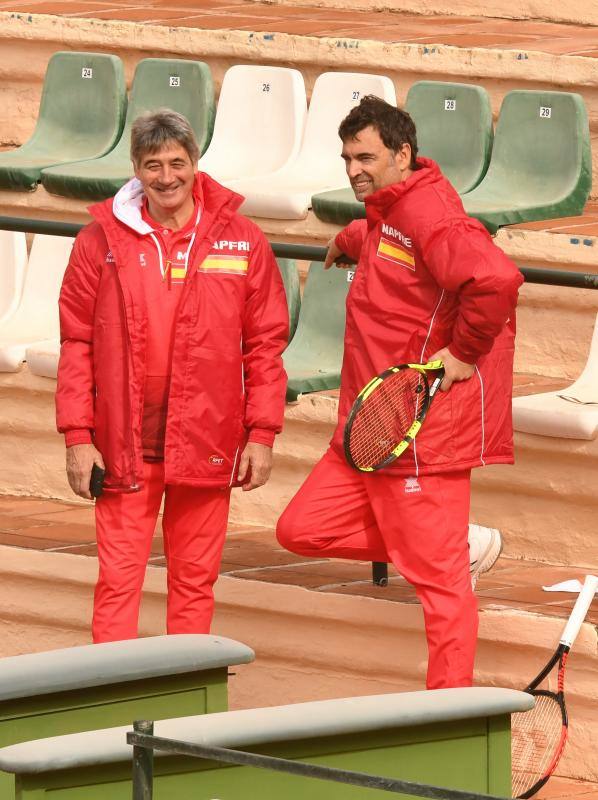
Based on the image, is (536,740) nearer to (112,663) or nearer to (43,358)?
(112,663)

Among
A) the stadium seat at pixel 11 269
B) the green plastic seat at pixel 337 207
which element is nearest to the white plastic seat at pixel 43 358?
the stadium seat at pixel 11 269

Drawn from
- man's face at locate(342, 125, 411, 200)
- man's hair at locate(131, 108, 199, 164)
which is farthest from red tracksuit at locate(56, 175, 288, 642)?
man's face at locate(342, 125, 411, 200)

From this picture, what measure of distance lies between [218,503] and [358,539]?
1.27 ft

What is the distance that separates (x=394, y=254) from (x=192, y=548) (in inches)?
36.1

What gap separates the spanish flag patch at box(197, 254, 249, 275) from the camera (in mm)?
4672

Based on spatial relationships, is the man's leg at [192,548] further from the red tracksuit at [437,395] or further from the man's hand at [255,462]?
the red tracksuit at [437,395]

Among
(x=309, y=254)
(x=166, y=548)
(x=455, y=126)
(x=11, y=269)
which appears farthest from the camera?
(x=11, y=269)

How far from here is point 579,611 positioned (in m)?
4.75

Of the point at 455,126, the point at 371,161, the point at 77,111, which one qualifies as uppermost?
the point at 77,111

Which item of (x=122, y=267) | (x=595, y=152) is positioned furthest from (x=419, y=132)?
(x=122, y=267)

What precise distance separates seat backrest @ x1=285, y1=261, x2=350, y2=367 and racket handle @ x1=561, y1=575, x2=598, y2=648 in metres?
2.08

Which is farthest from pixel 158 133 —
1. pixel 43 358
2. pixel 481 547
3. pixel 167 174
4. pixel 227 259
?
pixel 43 358

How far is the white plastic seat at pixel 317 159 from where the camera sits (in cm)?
736

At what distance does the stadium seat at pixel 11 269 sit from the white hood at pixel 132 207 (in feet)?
10.0
